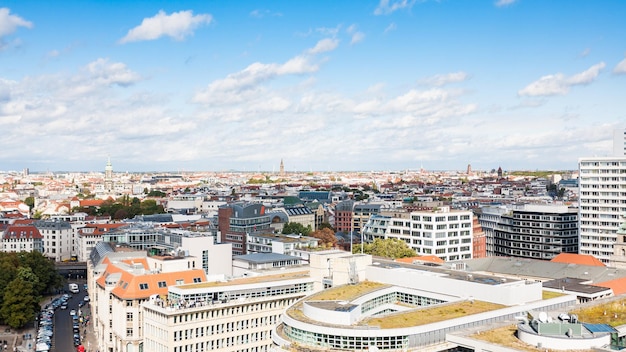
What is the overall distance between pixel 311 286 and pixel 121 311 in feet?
67.0

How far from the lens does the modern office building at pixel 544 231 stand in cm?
12131

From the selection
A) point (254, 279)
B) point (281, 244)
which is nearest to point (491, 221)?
point (281, 244)

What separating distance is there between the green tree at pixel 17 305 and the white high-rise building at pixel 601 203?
3420 inches

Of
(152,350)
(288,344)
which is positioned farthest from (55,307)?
(288,344)

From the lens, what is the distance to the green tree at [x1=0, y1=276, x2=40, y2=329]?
89312mm

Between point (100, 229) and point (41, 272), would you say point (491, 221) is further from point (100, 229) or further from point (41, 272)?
point (41, 272)

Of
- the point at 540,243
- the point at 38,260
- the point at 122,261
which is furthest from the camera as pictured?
the point at 540,243

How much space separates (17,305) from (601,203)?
91.1 metres

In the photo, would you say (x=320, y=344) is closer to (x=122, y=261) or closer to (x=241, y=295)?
(x=241, y=295)

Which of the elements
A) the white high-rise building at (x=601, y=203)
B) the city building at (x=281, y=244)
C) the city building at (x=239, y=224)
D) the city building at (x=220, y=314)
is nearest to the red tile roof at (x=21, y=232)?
the city building at (x=239, y=224)

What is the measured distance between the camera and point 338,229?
173 m

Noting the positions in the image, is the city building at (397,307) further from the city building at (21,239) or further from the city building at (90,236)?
the city building at (21,239)

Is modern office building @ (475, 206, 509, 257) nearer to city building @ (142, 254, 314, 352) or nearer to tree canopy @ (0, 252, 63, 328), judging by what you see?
city building @ (142, 254, 314, 352)

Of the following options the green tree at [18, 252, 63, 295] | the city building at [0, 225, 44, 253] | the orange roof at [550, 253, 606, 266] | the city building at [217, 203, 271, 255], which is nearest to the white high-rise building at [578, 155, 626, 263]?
the orange roof at [550, 253, 606, 266]
